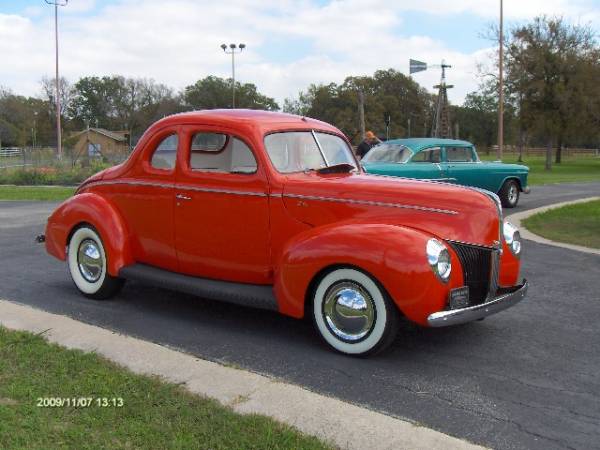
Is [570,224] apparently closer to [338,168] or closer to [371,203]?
[338,168]

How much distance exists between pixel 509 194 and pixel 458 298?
10.9 m

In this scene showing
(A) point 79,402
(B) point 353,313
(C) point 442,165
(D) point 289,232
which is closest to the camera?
(A) point 79,402

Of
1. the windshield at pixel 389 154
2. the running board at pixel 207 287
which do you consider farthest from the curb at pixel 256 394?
the windshield at pixel 389 154

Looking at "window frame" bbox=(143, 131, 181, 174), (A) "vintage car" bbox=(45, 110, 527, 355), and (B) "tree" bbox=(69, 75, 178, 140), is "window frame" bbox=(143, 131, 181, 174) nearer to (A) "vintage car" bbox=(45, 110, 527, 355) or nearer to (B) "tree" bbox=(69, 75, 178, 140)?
(A) "vintage car" bbox=(45, 110, 527, 355)

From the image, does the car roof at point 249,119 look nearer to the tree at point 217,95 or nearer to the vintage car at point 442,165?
the vintage car at point 442,165

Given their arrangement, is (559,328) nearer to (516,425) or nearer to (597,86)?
(516,425)

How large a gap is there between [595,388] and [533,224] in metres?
7.69

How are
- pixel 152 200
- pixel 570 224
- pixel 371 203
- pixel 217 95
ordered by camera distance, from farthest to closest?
pixel 217 95
pixel 570 224
pixel 152 200
pixel 371 203

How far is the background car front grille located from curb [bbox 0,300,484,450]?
1414 millimetres

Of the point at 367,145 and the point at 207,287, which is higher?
the point at 367,145

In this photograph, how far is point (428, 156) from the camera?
1262 centimetres

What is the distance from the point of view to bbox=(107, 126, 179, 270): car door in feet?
18.1

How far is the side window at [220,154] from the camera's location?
17.0ft

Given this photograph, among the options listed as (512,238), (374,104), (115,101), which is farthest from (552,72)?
(115,101)
